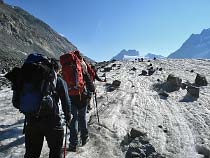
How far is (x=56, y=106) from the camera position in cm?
565

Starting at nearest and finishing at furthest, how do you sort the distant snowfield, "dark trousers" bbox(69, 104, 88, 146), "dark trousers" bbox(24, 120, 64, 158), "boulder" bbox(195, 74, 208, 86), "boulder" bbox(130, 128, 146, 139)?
"dark trousers" bbox(24, 120, 64, 158)
"dark trousers" bbox(69, 104, 88, 146)
the distant snowfield
"boulder" bbox(130, 128, 146, 139)
"boulder" bbox(195, 74, 208, 86)

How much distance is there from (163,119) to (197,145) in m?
2.44

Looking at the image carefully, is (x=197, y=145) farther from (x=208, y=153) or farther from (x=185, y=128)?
(x=185, y=128)

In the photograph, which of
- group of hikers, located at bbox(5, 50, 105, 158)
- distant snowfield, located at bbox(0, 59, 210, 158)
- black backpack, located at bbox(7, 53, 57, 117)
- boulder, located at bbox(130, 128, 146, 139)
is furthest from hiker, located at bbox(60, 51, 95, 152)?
black backpack, located at bbox(7, 53, 57, 117)

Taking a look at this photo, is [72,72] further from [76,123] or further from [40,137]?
[40,137]

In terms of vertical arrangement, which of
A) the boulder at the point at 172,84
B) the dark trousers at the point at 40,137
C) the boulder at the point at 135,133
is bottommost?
the boulder at the point at 135,133

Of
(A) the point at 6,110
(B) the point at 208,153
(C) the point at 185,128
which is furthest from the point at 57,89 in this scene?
(A) the point at 6,110

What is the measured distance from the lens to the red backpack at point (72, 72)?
772 cm

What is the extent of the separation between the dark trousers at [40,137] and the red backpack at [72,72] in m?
2.26

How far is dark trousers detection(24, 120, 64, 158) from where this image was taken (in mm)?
5555

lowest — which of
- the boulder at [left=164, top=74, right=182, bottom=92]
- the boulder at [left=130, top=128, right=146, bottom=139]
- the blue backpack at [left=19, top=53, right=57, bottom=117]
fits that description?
the boulder at [left=130, top=128, right=146, bottom=139]

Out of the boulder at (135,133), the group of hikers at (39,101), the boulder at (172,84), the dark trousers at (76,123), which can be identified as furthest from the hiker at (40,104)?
the boulder at (172,84)

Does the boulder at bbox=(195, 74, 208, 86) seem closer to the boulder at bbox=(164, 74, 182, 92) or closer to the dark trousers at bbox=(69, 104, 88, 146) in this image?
the boulder at bbox=(164, 74, 182, 92)

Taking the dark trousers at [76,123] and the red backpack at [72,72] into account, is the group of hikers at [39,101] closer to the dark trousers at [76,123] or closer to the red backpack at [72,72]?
the red backpack at [72,72]
